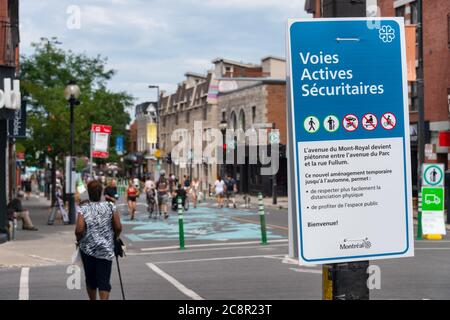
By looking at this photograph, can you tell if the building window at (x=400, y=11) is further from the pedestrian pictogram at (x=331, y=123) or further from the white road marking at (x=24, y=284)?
the pedestrian pictogram at (x=331, y=123)

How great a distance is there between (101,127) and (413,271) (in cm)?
2194

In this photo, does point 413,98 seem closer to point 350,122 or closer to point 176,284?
point 176,284

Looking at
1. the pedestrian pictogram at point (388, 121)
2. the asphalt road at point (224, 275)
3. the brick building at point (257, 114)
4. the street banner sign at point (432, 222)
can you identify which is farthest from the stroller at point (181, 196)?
the pedestrian pictogram at point (388, 121)

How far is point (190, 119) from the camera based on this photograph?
226 feet

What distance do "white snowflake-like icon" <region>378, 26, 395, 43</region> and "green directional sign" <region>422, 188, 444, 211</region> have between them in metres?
16.7

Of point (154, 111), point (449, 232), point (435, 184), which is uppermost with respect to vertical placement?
point (154, 111)

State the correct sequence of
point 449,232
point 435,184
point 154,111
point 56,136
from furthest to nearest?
1. point 154,111
2. point 56,136
3. point 449,232
4. point 435,184

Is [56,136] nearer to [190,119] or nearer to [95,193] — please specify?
[95,193]

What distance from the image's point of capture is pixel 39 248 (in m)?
18.1

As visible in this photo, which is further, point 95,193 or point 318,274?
point 318,274

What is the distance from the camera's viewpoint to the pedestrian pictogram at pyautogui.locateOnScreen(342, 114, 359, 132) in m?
3.86

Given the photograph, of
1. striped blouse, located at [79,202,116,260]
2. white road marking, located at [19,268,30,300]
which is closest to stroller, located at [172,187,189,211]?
white road marking, located at [19,268,30,300]
